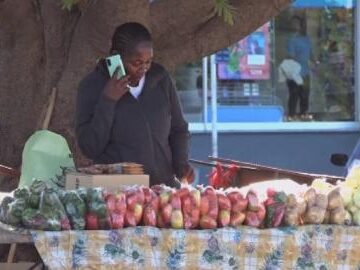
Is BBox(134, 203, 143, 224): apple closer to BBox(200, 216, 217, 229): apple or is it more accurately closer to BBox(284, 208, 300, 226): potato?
BBox(200, 216, 217, 229): apple

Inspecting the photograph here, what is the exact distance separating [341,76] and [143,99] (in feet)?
21.1

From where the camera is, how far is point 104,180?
430 cm

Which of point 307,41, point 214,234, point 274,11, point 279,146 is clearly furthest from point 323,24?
point 214,234

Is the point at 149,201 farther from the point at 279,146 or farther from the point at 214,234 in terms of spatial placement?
the point at 279,146

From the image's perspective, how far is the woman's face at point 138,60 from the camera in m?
4.59

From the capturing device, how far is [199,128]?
10352 millimetres

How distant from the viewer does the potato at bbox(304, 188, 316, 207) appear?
13.5 feet

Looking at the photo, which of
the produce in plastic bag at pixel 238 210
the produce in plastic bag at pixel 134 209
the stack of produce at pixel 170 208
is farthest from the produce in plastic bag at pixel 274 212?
the produce in plastic bag at pixel 134 209

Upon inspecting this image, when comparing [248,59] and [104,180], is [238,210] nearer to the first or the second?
[104,180]

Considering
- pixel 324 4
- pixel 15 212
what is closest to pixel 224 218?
pixel 15 212

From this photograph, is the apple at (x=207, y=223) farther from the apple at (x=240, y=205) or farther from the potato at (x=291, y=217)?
the potato at (x=291, y=217)

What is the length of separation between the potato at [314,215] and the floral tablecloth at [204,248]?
0.03 meters

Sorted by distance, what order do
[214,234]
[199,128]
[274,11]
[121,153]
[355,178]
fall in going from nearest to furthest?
[214,234], [355,178], [121,153], [274,11], [199,128]

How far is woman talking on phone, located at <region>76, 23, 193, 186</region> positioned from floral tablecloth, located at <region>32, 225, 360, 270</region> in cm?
87
